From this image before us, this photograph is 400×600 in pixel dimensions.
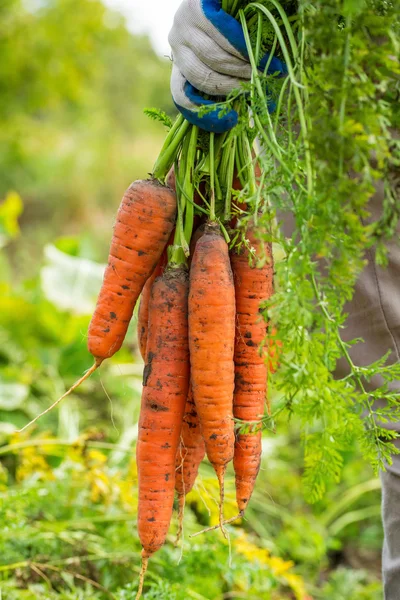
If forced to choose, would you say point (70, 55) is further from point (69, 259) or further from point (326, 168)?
point (326, 168)

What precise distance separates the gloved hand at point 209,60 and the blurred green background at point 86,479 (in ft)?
1.99

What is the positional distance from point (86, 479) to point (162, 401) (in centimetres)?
105

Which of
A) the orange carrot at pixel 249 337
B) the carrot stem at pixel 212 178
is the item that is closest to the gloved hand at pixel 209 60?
the carrot stem at pixel 212 178

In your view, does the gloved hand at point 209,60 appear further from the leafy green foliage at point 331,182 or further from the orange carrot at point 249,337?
the orange carrot at point 249,337

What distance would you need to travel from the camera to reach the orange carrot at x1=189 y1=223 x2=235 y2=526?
1233 mm

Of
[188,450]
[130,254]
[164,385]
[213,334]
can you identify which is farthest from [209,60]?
[188,450]

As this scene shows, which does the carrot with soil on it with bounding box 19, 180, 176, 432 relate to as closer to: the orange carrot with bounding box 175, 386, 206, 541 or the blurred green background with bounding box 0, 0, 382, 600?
the blurred green background with bounding box 0, 0, 382, 600

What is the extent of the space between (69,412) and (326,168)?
257cm

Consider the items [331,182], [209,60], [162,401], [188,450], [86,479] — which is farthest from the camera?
[86,479]

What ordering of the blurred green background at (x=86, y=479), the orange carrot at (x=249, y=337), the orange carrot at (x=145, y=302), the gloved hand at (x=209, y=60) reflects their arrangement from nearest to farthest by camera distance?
the gloved hand at (x=209, y=60), the orange carrot at (x=249, y=337), the orange carrot at (x=145, y=302), the blurred green background at (x=86, y=479)

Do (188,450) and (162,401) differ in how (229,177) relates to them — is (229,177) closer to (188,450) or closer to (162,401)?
(162,401)

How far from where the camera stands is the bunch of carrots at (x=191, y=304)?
125 centimetres

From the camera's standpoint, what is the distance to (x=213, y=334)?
4.07ft

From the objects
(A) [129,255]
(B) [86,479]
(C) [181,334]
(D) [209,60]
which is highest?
(D) [209,60]
